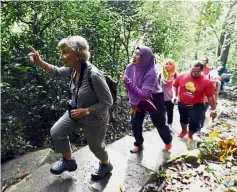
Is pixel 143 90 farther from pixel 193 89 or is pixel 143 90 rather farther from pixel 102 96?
pixel 193 89

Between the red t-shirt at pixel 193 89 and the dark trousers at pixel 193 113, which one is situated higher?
the red t-shirt at pixel 193 89

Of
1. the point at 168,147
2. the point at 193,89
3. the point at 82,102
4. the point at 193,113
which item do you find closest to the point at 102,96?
the point at 82,102

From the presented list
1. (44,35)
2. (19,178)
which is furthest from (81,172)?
(44,35)

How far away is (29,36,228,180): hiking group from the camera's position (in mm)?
2895

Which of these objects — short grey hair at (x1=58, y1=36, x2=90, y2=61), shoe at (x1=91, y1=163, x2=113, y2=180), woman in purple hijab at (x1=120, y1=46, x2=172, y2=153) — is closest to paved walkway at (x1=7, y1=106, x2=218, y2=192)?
shoe at (x1=91, y1=163, x2=113, y2=180)

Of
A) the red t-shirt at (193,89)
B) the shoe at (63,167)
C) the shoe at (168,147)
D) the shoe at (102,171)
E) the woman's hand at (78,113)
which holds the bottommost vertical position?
the shoe at (168,147)

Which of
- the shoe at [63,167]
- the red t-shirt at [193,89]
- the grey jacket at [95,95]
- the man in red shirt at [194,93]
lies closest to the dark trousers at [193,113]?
the man in red shirt at [194,93]

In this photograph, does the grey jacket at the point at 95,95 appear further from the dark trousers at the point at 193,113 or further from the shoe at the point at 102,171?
the dark trousers at the point at 193,113

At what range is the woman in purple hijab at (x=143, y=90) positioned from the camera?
364 cm

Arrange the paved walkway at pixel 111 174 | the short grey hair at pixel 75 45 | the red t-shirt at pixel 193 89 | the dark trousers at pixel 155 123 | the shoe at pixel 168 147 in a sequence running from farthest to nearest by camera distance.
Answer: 1. the red t-shirt at pixel 193 89
2. the shoe at pixel 168 147
3. the dark trousers at pixel 155 123
4. the paved walkway at pixel 111 174
5. the short grey hair at pixel 75 45

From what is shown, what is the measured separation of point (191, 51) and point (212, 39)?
11.8 ft

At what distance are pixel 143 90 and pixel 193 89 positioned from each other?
142cm

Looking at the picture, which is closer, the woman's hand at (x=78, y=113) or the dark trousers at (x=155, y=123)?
the woman's hand at (x=78, y=113)

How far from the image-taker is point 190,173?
11.9ft
